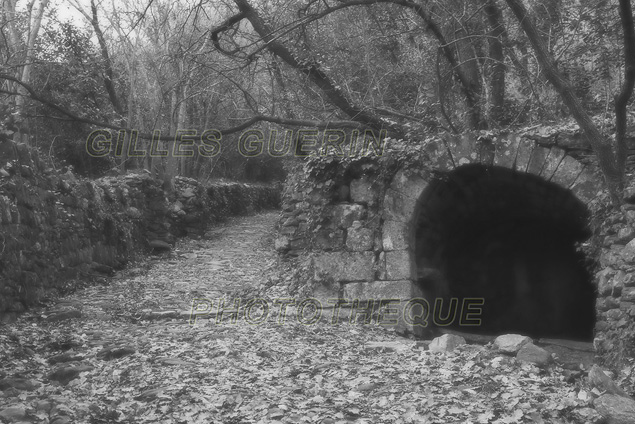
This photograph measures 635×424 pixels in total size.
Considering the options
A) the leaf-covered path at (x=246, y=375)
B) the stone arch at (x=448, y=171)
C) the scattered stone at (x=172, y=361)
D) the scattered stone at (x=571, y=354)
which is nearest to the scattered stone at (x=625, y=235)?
the stone arch at (x=448, y=171)

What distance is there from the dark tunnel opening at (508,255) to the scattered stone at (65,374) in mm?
3742

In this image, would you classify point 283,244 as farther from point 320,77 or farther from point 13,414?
point 13,414

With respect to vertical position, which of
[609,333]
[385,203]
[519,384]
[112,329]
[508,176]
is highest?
[508,176]

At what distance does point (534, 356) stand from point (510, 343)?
356mm

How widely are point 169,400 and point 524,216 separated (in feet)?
19.1

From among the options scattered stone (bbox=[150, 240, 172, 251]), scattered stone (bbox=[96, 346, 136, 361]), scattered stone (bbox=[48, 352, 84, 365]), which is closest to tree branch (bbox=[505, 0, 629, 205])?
scattered stone (bbox=[96, 346, 136, 361])

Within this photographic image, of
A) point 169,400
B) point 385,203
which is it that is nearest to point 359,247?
point 385,203

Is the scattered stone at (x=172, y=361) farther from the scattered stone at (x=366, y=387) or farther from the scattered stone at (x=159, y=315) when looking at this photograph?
the scattered stone at (x=159, y=315)

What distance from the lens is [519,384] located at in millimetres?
4449

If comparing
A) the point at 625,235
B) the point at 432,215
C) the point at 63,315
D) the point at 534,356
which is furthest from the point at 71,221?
the point at 625,235

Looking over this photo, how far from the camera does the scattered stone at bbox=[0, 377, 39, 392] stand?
4.44 m

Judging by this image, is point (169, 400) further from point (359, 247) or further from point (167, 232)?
point (167, 232)

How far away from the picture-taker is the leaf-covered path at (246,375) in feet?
13.2

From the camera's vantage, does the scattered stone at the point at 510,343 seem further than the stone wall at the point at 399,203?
No
